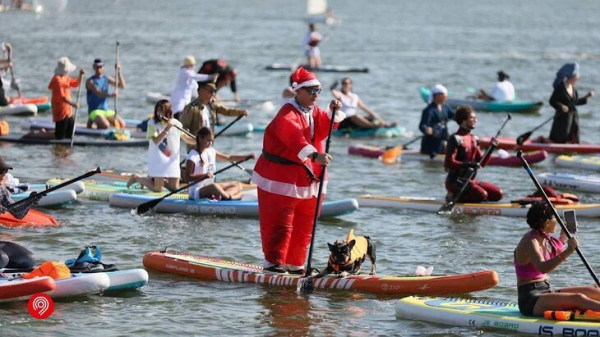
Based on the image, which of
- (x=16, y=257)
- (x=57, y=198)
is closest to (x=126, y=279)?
(x=16, y=257)

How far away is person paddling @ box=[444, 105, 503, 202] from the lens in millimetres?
16047

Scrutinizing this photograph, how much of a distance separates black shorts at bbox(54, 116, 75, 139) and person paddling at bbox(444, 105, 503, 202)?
8175 mm

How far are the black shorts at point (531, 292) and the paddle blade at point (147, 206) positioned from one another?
6.57 metres

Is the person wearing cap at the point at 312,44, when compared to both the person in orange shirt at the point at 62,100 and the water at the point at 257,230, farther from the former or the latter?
the person in orange shirt at the point at 62,100

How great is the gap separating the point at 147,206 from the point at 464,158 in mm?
4026

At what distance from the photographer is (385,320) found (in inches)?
444

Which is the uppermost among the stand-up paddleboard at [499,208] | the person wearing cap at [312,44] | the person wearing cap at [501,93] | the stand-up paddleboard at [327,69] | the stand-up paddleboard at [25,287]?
the person wearing cap at [312,44]

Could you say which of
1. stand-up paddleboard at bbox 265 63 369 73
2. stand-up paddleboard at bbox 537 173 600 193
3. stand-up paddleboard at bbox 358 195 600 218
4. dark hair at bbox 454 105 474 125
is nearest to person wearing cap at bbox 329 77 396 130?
stand-up paddleboard at bbox 537 173 600 193

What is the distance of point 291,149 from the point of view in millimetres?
11938

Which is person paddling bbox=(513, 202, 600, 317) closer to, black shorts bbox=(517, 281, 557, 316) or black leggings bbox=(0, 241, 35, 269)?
black shorts bbox=(517, 281, 557, 316)

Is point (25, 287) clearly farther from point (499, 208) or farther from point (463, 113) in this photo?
point (499, 208)

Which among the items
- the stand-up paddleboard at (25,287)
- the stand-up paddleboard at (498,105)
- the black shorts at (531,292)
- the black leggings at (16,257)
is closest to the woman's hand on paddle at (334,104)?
the black shorts at (531,292)

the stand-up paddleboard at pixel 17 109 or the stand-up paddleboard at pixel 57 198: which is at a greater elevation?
the stand-up paddleboard at pixel 17 109

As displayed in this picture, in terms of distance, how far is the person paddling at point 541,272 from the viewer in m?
10.2
